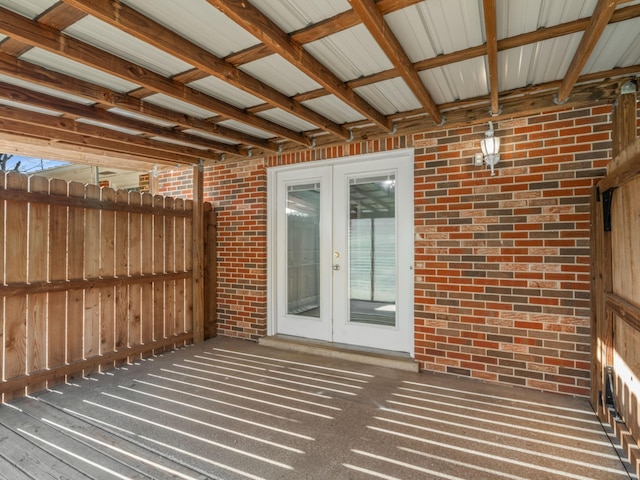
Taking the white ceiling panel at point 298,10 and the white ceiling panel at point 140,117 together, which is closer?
the white ceiling panel at point 298,10

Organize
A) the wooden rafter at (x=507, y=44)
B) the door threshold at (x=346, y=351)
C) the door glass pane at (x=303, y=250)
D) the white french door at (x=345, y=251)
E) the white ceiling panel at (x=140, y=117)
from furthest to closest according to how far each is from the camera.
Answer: the door glass pane at (x=303, y=250)
the white french door at (x=345, y=251)
the door threshold at (x=346, y=351)
the white ceiling panel at (x=140, y=117)
the wooden rafter at (x=507, y=44)

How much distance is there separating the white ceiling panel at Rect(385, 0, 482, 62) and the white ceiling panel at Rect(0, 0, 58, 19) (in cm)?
183

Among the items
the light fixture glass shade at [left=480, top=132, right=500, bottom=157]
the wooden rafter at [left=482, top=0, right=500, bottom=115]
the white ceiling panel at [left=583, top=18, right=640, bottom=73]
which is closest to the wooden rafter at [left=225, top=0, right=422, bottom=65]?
the wooden rafter at [left=482, top=0, right=500, bottom=115]

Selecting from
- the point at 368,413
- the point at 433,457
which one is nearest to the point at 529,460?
the point at 433,457

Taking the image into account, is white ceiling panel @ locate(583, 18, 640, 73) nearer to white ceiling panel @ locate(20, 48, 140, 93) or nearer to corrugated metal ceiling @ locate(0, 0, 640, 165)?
corrugated metal ceiling @ locate(0, 0, 640, 165)

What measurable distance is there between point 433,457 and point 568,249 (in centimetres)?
210

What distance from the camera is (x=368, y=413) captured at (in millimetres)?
2717

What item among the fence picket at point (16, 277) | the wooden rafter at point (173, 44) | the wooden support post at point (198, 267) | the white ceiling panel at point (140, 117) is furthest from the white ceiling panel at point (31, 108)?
the wooden support post at point (198, 267)

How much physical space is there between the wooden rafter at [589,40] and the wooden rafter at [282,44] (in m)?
1.52

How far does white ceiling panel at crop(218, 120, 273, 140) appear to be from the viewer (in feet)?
12.1

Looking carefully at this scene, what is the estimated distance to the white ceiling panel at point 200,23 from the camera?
1822 millimetres

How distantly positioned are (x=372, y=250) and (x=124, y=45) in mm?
2953

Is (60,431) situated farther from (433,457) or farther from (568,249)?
(568,249)

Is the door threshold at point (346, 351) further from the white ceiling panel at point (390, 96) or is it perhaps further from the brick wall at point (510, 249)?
the white ceiling panel at point (390, 96)
